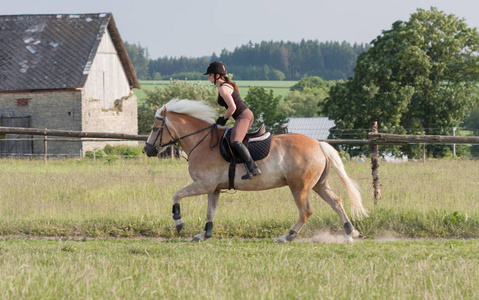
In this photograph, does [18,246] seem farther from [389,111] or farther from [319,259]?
[389,111]

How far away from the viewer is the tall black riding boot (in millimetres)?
8500

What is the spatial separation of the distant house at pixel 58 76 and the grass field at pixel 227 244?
1652 cm

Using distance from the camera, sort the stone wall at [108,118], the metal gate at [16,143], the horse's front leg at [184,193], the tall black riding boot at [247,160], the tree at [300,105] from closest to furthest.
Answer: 1. the tall black riding boot at [247,160]
2. the horse's front leg at [184,193]
3. the metal gate at [16,143]
4. the stone wall at [108,118]
5. the tree at [300,105]

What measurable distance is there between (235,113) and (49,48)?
26402mm

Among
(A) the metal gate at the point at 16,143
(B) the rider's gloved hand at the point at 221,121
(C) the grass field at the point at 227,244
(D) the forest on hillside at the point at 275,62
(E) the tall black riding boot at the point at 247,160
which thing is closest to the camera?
(C) the grass field at the point at 227,244

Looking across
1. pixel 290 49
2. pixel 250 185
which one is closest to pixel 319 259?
pixel 250 185

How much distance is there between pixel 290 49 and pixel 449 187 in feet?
505

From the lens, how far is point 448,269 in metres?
6.21

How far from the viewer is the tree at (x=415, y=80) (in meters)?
33.5

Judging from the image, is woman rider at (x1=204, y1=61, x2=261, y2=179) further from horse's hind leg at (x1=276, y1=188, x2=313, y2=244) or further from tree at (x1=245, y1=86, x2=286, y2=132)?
tree at (x1=245, y1=86, x2=286, y2=132)

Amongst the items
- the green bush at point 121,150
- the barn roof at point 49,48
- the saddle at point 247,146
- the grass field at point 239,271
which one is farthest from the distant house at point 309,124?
the grass field at point 239,271

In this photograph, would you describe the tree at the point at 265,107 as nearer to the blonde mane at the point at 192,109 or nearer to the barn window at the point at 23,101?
the barn window at the point at 23,101

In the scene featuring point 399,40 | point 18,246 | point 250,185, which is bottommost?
point 18,246

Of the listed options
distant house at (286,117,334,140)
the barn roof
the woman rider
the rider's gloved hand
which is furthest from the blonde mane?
distant house at (286,117,334,140)
